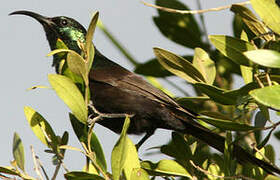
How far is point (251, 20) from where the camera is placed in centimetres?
235

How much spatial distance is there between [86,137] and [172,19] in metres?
1.49

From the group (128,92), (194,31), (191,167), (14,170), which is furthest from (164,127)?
(14,170)

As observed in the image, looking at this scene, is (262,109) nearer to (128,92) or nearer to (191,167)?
(191,167)

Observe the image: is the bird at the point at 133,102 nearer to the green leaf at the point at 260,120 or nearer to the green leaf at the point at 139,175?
the green leaf at the point at 260,120

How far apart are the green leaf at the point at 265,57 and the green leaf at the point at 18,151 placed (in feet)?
4.11

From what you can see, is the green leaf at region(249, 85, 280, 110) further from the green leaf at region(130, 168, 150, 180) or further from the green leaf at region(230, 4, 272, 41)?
the green leaf at region(130, 168, 150, 180)

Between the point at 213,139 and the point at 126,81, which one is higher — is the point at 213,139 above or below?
below

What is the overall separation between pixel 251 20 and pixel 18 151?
129 centimetres

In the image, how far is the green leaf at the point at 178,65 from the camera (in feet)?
8.31

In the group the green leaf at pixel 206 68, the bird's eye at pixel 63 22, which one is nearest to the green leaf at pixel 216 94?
the green leaf at pixel 206 68

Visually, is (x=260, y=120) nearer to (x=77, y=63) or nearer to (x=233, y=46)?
(x=233, y=46)


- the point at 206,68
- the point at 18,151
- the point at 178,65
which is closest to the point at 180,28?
the point at 206,68

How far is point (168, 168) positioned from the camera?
2.64 m

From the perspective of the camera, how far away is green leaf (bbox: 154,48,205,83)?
2.53 m
